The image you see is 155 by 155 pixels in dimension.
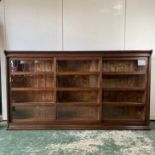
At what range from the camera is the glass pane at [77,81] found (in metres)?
3.40

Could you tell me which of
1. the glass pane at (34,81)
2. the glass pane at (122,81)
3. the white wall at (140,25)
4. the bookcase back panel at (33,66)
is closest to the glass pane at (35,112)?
the glass pane at (34,81)

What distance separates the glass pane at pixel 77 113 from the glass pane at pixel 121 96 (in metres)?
0.31

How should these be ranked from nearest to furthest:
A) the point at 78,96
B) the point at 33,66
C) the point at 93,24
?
the point at 33,66
the point at 78,96
the point at 93,24

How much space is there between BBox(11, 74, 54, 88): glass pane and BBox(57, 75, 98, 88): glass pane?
179mm

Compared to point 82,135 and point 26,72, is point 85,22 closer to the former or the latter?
point 26,72

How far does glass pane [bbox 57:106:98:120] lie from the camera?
11.2ft

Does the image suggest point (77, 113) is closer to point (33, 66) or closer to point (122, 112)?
point (122, 112)

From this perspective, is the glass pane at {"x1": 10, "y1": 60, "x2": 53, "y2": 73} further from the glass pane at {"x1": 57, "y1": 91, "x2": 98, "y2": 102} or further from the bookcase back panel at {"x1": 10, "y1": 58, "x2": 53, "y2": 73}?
the glass pane at {"x1": 57, "y1": 91, "x2": 98, "y2": 102}

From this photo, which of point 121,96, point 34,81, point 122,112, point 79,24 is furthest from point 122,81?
point 34,81

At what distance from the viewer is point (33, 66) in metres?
3.36

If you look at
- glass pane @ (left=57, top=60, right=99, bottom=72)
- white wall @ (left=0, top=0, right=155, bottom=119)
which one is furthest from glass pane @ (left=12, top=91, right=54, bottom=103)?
white wall @ (left=0, top=0, right=155, bottom=119)

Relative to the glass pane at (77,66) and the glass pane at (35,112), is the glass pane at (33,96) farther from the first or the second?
the glass pane at (77,66)

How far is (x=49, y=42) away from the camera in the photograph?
12.0 feet

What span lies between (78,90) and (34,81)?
2.65 ft
